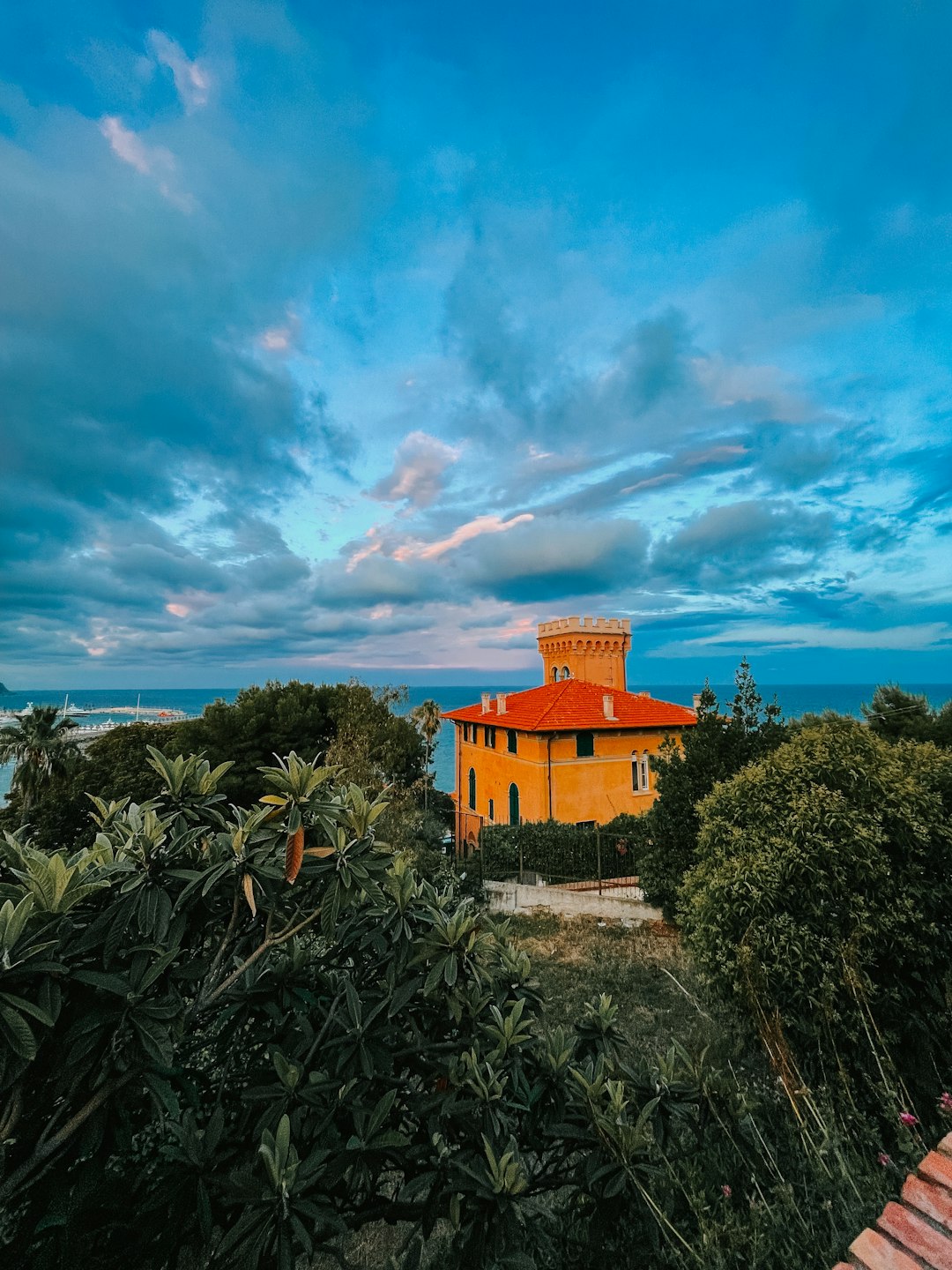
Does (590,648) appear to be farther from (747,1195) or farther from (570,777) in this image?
(747,1195)

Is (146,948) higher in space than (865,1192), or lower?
higher

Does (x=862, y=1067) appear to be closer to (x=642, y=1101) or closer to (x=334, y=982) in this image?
(x=642, y=1101)

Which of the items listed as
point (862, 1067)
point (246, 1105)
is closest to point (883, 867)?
point (862, 1067)

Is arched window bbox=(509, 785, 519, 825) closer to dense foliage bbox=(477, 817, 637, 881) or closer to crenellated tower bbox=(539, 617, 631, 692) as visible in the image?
dense foliage bbox=(477, 817, 637, 881)

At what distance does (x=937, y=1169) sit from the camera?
310cm

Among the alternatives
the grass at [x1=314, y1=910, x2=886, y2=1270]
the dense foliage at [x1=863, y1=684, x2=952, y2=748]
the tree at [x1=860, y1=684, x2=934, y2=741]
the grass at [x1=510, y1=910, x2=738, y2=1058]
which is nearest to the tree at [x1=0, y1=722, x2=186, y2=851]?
the grass at [x1=510, y1=910, x2=738, y2=1058]

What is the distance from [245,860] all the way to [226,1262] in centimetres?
132

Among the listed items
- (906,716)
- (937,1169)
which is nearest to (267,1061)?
(937,1169)

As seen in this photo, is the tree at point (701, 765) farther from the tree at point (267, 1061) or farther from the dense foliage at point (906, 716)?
the dense foliage at point (906, 716)

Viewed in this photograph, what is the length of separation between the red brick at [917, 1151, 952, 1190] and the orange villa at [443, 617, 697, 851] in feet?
70.4

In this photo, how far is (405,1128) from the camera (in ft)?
8.86

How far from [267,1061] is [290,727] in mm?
27957

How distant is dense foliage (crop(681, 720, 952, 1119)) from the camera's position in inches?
192

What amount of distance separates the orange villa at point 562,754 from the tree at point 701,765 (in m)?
11.2
